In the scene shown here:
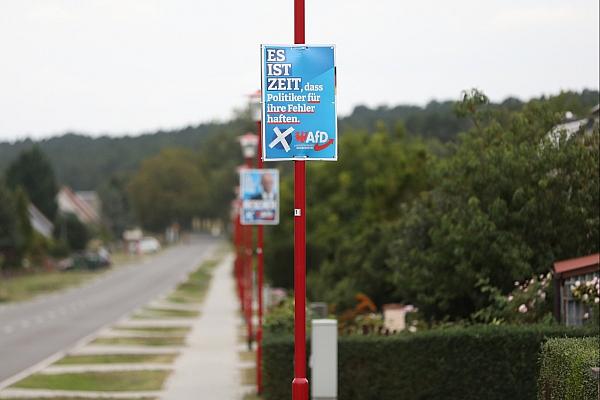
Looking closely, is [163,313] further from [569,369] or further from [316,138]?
[316,138]

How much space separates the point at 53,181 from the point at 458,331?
10607cm

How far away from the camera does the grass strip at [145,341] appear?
36.6 meters

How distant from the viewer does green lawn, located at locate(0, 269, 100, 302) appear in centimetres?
6594

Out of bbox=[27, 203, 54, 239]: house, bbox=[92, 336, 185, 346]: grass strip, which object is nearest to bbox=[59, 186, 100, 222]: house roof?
bbox=[27, 203, 54, 239]: house

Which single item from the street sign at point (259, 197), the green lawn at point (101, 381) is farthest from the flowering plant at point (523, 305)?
the green lawn at point (101, 381)

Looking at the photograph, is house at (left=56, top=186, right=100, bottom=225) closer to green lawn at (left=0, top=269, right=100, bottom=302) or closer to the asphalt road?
the asphalt road

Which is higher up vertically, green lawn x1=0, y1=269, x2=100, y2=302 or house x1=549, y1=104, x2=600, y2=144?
house x1=549, y1=104, x2=600, y2=144

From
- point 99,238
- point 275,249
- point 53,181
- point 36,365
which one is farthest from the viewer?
point 99,238

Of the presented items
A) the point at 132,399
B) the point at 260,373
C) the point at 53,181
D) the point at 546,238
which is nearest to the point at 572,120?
the point at 546,238

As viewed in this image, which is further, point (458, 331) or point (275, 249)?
point (275, 249)

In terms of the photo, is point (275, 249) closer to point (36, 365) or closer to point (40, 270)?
point (36, 365)

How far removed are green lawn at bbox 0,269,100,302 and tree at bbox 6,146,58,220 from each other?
28063mm

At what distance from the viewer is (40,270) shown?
3514 inches

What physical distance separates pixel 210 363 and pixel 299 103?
61.5 feet
